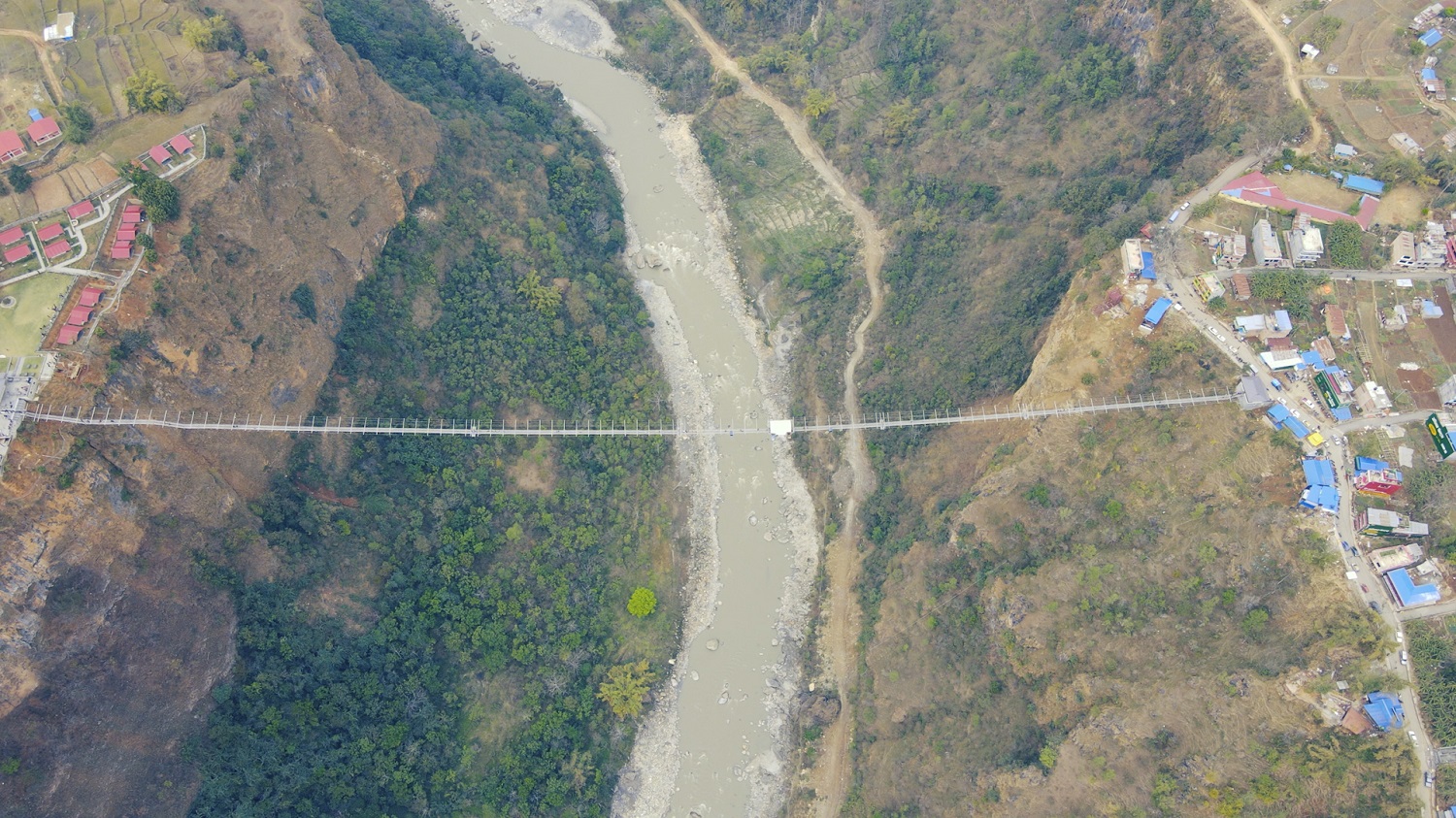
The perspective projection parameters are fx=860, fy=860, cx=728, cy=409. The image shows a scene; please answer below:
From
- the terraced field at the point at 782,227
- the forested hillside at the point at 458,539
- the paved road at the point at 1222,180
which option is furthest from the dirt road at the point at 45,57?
the paved road at the point at 1222,180

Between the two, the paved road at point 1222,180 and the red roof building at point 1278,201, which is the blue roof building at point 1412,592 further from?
the paved road at point 1222,180

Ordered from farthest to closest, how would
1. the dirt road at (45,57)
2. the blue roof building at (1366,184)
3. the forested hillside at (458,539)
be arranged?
the blue roof building at (1366,184) → the dirt road at (45,57) → the forested hillside at (458,539)

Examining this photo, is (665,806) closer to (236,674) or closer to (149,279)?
(236,674)

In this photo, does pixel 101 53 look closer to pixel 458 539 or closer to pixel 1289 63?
pixel 458 539

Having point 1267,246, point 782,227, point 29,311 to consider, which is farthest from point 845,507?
point 29,311

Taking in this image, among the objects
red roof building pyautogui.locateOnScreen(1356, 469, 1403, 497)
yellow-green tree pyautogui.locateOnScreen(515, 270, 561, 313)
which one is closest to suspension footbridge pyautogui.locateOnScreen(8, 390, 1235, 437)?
red roof building pyautogui.locateOnScreen(1356, 469, 1403, 497)

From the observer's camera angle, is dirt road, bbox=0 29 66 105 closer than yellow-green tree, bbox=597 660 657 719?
Yes

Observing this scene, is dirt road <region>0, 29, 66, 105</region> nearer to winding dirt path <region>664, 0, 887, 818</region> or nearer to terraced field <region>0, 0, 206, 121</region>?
terraced field <region>0, 0, 206, 121</region>
